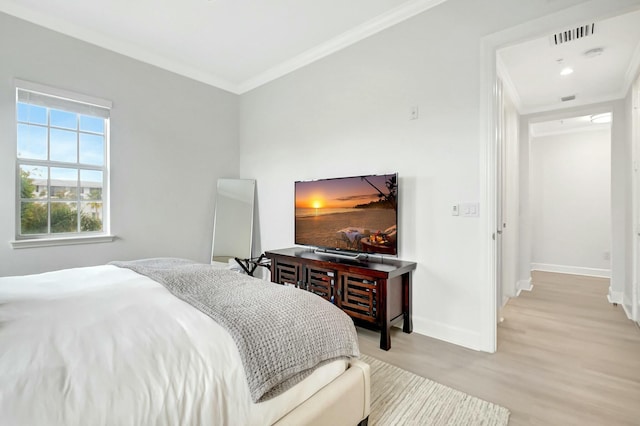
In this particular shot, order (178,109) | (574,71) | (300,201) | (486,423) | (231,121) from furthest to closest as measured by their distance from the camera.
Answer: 1. (231,121)
2. (178,109)
3. (300,201)
4. (574,71)
5. (486,423)

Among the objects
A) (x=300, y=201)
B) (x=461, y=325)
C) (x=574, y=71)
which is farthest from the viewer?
(x=300, y=201)

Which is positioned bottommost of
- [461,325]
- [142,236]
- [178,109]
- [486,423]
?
[486,423]

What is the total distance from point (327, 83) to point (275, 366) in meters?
3.14

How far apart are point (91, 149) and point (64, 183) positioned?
44cm

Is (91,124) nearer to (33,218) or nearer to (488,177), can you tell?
(33,218)

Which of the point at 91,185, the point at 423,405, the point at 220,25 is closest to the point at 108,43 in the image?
the point at 220,25

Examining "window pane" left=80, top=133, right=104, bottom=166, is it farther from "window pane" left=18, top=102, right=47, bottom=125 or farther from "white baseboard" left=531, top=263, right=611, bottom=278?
"white baseboard" left=531, top=263, right=611, bottom=278

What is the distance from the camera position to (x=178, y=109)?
392 cm

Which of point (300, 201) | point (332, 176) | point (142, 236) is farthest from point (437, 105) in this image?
point (142, 236)

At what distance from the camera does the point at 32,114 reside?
300 cm

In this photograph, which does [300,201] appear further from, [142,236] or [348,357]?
[348,357]

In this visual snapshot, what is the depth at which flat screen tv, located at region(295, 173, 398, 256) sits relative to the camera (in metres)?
2.78

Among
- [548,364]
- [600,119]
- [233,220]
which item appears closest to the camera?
[548,364]

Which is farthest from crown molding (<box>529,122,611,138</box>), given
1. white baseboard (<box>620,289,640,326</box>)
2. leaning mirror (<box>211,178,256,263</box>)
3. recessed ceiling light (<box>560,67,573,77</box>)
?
leaning mirror (<box>211,178,256,263</box>)
